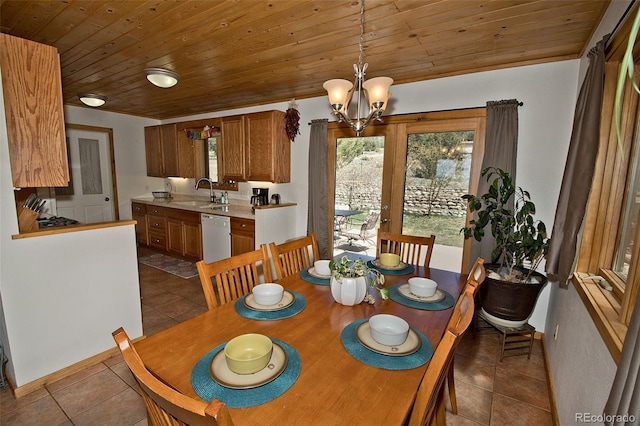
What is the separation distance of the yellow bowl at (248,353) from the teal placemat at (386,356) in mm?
331

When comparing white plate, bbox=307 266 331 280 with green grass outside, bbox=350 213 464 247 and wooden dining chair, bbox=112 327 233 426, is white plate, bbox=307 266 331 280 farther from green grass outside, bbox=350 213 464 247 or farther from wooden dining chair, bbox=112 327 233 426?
green grass outside, bbox=350 213 464 247

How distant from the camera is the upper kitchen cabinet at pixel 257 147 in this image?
397 cm

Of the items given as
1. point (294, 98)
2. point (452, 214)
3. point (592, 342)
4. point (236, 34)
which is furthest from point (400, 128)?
point (592, 342)

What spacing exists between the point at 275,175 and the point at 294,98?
1.06m

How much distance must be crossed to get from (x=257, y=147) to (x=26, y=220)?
258 cm

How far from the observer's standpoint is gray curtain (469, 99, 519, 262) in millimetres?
2621

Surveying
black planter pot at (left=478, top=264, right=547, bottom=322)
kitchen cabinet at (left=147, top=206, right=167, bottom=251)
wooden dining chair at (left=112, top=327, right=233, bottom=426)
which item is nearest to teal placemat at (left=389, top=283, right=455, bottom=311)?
black planter pot at (left=478, top=264, right=547, bottom=322)

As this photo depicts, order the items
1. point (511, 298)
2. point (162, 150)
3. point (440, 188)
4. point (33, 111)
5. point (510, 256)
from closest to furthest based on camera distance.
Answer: point (33, 111) → point (511, 298) → point (510, 256) → point (440, 188) → point (162, 150)

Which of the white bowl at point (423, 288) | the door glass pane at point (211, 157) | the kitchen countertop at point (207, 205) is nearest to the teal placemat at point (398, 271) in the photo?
the white bowl at point (423, 288)

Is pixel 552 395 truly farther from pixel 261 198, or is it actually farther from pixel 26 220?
pixel 26 220

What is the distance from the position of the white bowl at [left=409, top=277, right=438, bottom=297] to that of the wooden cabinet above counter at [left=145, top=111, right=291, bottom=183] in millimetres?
2705

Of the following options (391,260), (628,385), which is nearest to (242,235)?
(391,260)

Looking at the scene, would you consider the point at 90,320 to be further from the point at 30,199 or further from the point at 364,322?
the point at 364,322

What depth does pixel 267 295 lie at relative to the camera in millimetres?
1519
